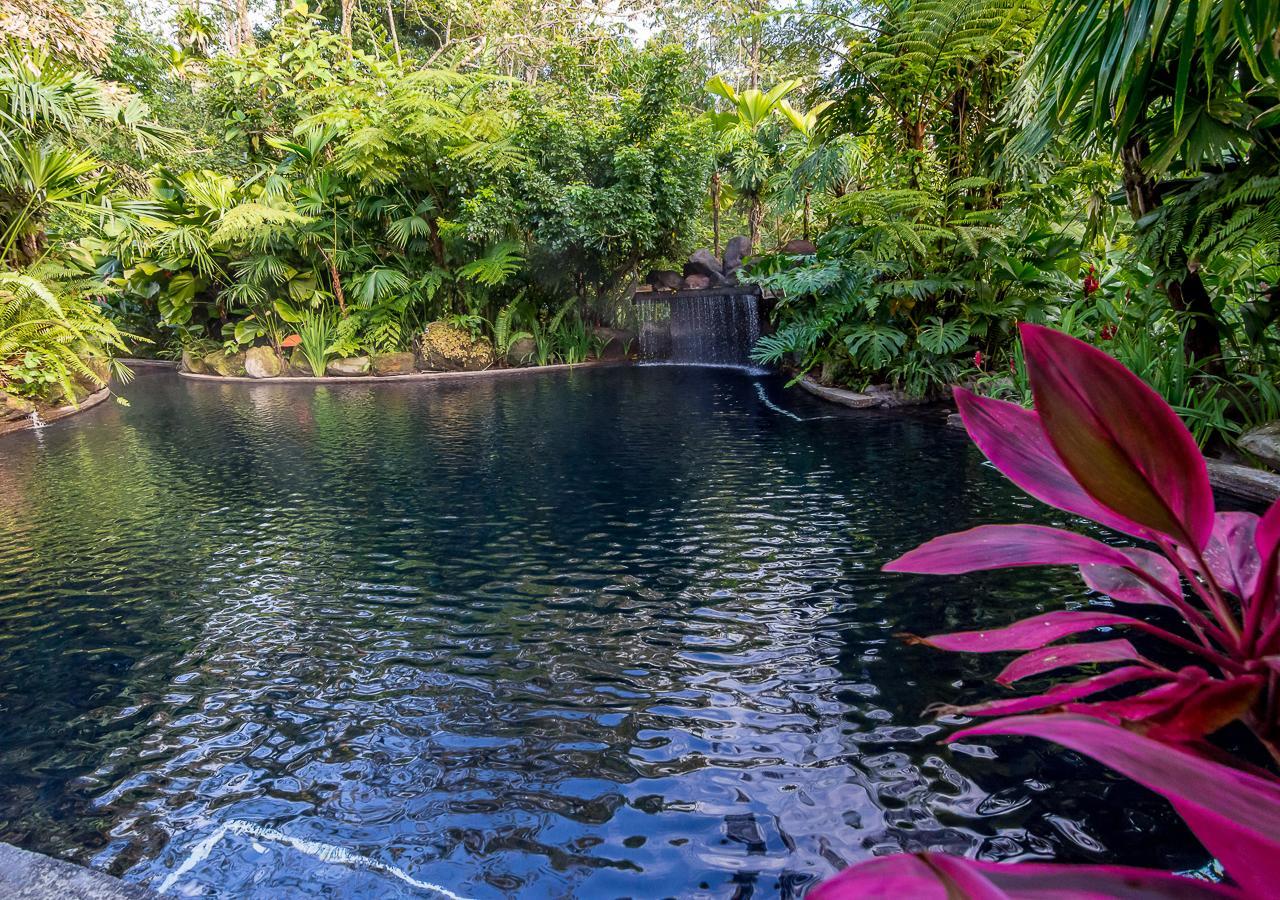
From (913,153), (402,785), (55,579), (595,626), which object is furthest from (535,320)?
(402,785)

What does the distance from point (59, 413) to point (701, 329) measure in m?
8.43

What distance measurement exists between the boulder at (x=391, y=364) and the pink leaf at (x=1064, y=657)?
37.5ft

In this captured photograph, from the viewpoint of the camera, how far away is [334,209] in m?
11.6

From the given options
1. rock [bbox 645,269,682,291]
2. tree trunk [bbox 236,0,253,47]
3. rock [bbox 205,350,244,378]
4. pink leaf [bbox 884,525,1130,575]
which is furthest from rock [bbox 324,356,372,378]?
pink leaf [bbox 884,525,1130,575]

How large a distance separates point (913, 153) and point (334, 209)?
9.07m

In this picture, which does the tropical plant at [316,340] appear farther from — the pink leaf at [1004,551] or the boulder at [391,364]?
the pink leaf at [1004,551]

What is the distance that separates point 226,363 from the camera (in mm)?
12516

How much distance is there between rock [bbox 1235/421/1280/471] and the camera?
132 inches

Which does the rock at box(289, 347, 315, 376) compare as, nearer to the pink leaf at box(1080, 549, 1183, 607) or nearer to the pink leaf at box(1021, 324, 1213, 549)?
the pink leaf at box(1080, 549, 1183, 607)

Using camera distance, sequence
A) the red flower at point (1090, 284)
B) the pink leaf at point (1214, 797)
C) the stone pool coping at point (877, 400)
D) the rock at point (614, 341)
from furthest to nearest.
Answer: the rock at point (614, 341)
the stone pool coping at point (877, 400)
the red flower at point (1090, 284)
the pink leaf at point (1214, 797)

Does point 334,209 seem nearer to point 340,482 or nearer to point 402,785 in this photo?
point 340,482

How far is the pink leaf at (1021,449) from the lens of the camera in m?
1.01

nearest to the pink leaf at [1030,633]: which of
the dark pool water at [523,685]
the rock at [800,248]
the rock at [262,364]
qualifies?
the dark pool water at [523,685]

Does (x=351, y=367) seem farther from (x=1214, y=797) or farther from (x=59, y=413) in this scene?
(x=1214, y=797)
